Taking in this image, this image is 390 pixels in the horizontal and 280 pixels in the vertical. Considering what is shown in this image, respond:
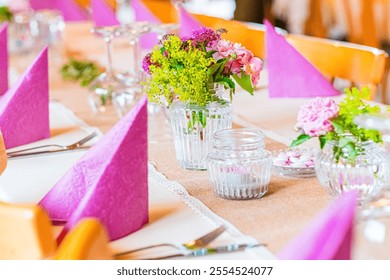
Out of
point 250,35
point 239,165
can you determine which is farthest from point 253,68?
point 250,35

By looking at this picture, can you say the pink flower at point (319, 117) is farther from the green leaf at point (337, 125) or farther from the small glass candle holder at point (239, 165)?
the small glass candle holder at point (239, 165)

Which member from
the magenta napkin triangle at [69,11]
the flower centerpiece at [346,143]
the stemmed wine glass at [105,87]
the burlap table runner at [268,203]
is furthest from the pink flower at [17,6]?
the flower centerpiece at [346,143]

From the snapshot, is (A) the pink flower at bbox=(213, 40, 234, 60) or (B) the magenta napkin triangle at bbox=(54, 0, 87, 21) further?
(B) the magenta napkin triangle at bbox=(54, 0, 87, 21)

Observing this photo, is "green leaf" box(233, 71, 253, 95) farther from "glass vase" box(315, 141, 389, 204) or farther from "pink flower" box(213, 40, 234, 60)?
"glass vase" box(315, 141, 389, 204)

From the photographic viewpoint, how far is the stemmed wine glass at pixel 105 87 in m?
2.17

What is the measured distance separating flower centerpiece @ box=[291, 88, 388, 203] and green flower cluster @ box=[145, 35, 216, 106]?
0.29 meters

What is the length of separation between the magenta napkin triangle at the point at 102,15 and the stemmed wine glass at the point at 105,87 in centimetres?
66

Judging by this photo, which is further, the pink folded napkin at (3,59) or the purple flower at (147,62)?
the pink folded napkin at (3,59)

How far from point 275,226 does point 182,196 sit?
0.80 feet

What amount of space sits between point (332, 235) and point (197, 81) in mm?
658

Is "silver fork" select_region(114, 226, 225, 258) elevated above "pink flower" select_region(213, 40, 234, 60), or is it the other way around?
"pink flower" select_region(213, 40, 234, 60)

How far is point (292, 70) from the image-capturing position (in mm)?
2199

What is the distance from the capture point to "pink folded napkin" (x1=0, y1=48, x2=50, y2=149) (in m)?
1.80

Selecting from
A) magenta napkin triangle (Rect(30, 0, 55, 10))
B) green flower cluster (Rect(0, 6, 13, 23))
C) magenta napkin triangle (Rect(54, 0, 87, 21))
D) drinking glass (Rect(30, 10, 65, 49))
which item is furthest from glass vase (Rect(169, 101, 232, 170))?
magenta napkin triangle (Rect(30, 0, 55, 10))
